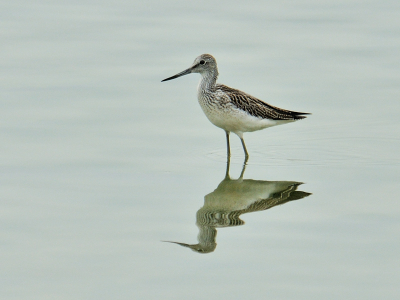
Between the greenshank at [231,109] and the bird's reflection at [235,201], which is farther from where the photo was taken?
the greenshank at [231,109]

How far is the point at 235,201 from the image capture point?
30.8 ft

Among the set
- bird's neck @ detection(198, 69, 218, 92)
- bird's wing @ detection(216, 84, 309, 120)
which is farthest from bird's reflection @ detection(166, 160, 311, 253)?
bird's neck @ detection(198, 69, 218, 92)

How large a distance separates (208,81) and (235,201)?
2578mm

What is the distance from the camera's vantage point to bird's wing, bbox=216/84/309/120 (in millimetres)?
11156

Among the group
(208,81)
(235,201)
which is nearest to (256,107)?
(208,81)

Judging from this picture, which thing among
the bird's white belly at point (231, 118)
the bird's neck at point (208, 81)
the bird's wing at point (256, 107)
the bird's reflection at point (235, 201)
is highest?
the bird's neck at point (208, 81)

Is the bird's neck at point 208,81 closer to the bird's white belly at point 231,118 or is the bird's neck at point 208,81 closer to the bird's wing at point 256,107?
the bird's wing at point 256,107

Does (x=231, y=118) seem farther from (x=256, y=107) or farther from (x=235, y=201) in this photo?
(x=235, y=201)

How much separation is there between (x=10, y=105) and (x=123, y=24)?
13.5 ft

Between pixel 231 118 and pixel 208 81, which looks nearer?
pixel 231 118

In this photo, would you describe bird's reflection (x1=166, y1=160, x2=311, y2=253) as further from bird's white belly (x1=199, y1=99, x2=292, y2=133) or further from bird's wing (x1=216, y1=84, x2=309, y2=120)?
bird's wing (x1=216, y1=84, x2=309, y2=120)

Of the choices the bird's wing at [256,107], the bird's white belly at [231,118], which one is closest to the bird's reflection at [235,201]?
the bird's white belly at [231,118]

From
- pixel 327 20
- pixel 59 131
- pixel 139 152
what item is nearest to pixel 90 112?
pixel 59 131

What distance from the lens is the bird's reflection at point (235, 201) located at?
334 inches
